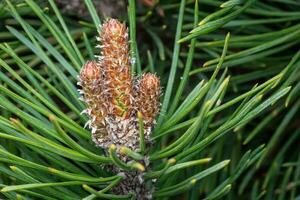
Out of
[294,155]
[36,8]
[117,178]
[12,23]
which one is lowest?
[117,178]

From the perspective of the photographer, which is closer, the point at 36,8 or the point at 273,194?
the point at 36,8

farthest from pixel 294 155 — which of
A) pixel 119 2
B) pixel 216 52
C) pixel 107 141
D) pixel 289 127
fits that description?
pixel 107 141

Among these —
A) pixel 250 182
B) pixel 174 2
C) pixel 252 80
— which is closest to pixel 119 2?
pixel 174 2

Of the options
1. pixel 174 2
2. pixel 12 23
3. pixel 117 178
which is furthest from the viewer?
pixel 174 2

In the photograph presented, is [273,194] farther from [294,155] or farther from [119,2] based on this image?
[119,2]

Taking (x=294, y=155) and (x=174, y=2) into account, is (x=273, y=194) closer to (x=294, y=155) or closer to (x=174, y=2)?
(x=294, y=155)

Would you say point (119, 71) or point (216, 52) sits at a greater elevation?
point (216, 52)

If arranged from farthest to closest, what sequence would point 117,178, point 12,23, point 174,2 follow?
point 174,2 → point 12,23 → point 117,178
